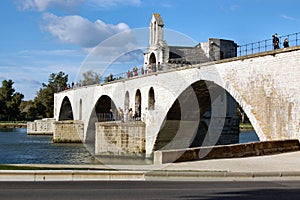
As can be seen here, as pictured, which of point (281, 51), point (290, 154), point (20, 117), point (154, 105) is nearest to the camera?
point (290, 154)

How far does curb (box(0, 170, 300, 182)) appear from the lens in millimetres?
13578

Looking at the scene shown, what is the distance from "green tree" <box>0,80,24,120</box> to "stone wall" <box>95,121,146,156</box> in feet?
280

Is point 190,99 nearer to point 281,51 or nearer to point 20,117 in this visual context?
point 281,51

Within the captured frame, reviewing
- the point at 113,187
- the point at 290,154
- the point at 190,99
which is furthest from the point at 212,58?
the point at 113,187

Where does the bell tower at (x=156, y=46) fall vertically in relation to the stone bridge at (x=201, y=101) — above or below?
above

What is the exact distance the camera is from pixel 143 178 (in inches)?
550

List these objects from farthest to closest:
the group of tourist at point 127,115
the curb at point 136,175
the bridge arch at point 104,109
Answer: the bridge arch at point 104,109 < the group of tourist at point 127,115 < the curb at point 136,175

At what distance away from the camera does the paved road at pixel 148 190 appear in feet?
33.1

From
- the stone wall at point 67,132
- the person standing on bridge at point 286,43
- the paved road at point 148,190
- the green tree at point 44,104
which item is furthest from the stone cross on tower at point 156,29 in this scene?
the green tree at point 44,104

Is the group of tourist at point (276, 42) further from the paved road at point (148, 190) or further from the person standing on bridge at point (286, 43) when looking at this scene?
the paved road at point (148, 190)

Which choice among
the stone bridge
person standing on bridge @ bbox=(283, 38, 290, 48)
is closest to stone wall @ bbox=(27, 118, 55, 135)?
the stone bridge

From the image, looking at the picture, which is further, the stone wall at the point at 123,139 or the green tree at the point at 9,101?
the green tree at the point at 9,101

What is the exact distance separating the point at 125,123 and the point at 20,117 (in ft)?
310

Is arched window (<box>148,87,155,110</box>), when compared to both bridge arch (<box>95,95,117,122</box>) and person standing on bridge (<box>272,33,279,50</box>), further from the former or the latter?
person standing on bridge (<box>272,33,279,50</box>)
